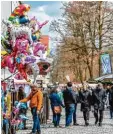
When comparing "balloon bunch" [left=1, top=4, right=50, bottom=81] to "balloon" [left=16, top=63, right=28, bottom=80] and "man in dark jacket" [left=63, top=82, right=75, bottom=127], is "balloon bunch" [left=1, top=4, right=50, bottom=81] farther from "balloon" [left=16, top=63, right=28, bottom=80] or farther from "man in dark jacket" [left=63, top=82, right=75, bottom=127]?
"man in dark jacket" [left=63, top=82, right=75, bottom=127]

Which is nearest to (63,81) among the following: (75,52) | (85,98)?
(75,52)

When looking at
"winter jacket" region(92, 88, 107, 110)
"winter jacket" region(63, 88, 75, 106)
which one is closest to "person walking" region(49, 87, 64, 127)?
"winter jacket" region(63, 88, 75, 106)

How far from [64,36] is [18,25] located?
124 ft

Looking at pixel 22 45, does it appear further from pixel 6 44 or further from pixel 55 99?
pixel 55 99

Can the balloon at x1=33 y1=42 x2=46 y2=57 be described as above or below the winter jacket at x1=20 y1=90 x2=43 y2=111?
above

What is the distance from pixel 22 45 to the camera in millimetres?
13797

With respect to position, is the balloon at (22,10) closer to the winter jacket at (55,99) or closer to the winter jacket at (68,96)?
the winter jacket at (55,99)

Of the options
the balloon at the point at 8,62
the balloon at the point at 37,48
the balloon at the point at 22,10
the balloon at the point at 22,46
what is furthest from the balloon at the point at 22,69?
the balloon at the point at 22,10

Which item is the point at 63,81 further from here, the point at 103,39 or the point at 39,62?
the point at 39,62

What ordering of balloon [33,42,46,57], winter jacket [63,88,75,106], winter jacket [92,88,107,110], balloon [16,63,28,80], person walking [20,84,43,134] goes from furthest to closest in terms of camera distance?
1. winter jacket [92,88,107,110]
2. winter jacket [63,88,75,106]
3. person walking [20,84,43,134]
4. balloon [33,42,46,57]
5. balloon [16,63,28,80]

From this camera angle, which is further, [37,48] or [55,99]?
[55,99]

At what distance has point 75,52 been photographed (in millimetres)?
52875

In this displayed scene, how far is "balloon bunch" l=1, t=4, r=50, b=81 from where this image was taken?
45.5ft

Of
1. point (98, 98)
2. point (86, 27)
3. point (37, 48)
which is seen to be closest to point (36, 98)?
point (37, 48)
